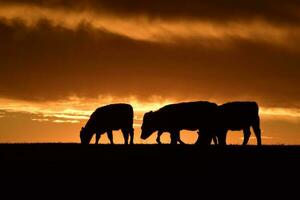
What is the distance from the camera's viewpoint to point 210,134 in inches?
1341

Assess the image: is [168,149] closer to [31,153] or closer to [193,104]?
[31,153]

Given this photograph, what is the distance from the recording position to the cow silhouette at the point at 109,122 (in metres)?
40.2

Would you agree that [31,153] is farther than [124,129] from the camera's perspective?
No

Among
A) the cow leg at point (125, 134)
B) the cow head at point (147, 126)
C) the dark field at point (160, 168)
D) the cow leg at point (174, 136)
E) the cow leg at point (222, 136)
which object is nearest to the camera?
the dark field at point (160, 168)

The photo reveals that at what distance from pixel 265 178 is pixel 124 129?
2111 cm

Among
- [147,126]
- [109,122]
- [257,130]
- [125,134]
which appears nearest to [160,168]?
[257,130]

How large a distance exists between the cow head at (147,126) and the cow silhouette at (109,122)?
1269mm

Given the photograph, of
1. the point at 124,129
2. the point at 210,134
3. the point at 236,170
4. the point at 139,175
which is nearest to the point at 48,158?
the point at 139,175

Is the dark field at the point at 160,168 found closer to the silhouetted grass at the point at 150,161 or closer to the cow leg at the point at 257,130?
the silhouetted grass at the point at 150,161

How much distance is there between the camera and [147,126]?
136 feet

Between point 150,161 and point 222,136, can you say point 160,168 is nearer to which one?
point 150,161

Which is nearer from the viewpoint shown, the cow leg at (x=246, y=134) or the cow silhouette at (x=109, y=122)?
the cow leg at (x=246, y=134)

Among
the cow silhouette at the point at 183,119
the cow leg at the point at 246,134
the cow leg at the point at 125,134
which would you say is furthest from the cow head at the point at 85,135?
the cow leg at the point at 246,134

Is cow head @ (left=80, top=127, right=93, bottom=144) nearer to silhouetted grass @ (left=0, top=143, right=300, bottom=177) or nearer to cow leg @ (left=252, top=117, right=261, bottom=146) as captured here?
cow leg @ (left=252, top=117, right=261, bottom=146)
